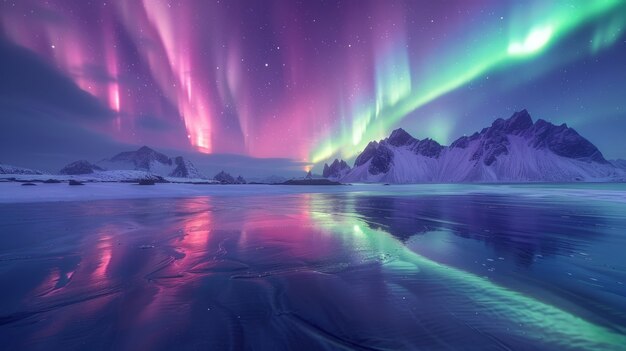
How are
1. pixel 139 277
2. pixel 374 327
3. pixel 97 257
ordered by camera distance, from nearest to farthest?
pixel 374 327 → pixel 139 277 → pixel 97 257

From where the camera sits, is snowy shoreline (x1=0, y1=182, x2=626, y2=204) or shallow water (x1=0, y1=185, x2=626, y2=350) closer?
shallow water (x1=0, y1=185, x2=626, y2=350)

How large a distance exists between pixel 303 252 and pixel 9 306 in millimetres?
6382

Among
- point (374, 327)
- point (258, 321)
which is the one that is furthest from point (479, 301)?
point (258, 321)

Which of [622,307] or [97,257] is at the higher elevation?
[97,257]

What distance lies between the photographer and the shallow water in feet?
12.7

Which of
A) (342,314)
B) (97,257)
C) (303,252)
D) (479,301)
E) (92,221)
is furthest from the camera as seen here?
(92,221)

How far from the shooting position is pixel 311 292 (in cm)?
554

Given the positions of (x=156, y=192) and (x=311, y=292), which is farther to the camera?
(x=156, y=192)

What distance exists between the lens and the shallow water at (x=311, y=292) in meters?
3.86

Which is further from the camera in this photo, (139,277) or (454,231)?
(454,231)

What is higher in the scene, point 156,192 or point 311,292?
point 156,192

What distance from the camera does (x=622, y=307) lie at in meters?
4.90

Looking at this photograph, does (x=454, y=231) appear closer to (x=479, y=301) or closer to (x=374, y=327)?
(x=479, y=301)

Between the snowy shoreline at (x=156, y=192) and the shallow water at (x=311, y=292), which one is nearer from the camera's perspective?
the shallow water at (x=311, y=292)
